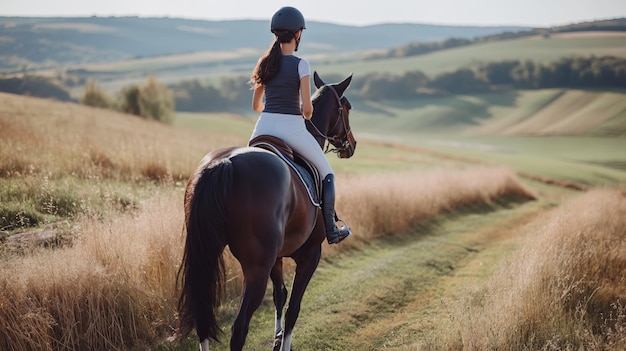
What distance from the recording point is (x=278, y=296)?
20.9 ft

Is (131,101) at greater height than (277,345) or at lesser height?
lesser

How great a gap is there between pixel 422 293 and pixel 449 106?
280ft

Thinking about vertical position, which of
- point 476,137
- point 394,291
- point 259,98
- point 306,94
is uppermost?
point 306,94

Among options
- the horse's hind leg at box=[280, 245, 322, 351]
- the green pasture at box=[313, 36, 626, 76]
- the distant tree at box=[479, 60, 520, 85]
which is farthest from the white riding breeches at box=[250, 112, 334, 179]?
the distant tree at box=[479, 60, 520, 85]

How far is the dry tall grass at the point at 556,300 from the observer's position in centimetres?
588

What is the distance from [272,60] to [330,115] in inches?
60.7

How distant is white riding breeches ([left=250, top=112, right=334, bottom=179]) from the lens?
5.61 metres

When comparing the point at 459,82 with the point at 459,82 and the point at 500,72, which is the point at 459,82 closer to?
the point at 459,82

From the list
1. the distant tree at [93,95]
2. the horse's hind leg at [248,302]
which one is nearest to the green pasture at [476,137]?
the distant tree at [93,95]

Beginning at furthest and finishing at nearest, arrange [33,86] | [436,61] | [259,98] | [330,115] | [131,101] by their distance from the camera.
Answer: [436,61] < [131,101] < [33,86] < [330,115] < [259,98]

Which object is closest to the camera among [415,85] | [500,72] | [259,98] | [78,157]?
[259,98]

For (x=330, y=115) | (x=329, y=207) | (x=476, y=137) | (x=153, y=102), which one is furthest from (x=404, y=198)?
(x=476, y=137)

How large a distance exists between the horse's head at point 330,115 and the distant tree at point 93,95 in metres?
49.0

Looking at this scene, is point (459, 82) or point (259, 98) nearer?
point (259, 98)
